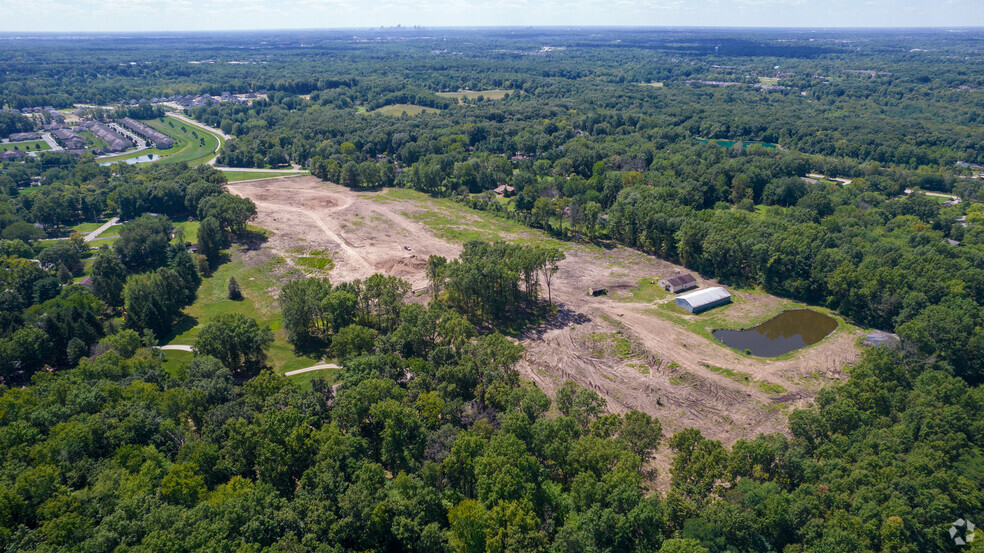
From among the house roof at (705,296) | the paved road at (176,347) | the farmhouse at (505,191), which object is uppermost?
the farmhouse at (505,191)

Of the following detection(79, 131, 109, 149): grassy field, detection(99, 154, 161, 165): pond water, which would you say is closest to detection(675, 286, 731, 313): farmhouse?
detection(99, 154, 161, 165): pond water

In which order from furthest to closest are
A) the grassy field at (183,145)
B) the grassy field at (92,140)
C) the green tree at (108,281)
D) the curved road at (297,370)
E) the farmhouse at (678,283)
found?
the grassy field at (92,140)
the grassy field at (183,145)
the farmhouse at (678,283)
the green tree at (108,281)
the curved road at (297,370)

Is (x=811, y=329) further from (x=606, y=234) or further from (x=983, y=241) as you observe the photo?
(x=983, y=241)

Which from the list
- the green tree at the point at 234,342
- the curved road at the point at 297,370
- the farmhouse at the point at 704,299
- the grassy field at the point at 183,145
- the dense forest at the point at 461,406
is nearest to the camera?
the dense forest at the point at 461,406

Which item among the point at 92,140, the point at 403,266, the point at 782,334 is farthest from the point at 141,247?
the point at 92,140

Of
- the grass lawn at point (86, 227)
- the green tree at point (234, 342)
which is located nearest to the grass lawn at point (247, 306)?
the green tree at point (234, 342)

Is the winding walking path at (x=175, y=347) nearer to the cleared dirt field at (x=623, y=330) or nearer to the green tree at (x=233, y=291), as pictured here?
the green tree at (x=233, y=291)

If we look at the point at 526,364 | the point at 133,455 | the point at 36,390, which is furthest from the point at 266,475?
the point at 526,364

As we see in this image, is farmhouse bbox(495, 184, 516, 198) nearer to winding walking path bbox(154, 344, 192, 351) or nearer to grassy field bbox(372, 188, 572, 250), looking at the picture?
grassy field bbox(372, 188, 572, 250)
